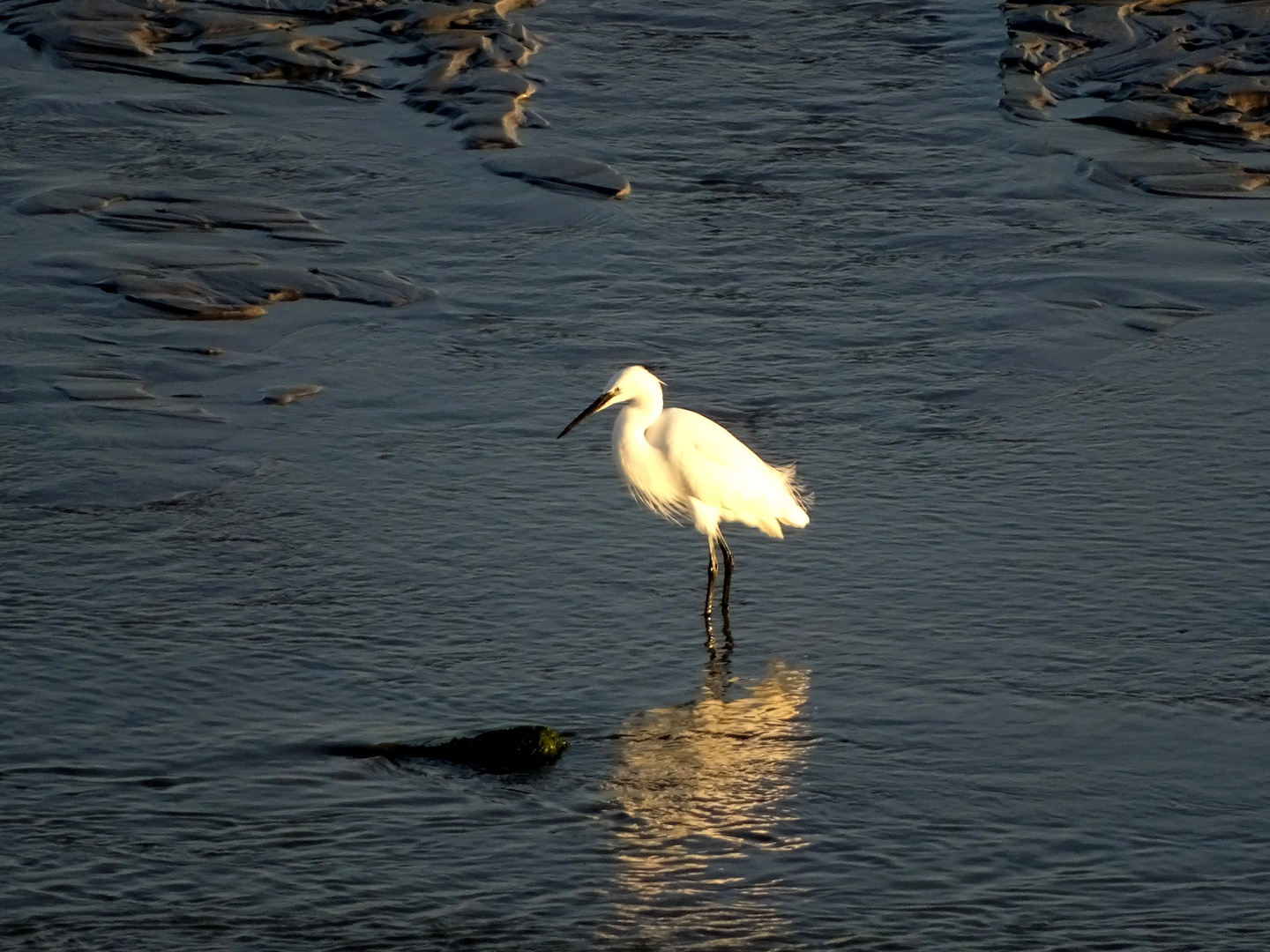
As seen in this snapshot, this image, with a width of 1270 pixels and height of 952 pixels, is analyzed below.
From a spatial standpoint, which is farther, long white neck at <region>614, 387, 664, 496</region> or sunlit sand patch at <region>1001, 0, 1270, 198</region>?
sunlit sand patch at <region>1001, 0, 1270, 198</region>

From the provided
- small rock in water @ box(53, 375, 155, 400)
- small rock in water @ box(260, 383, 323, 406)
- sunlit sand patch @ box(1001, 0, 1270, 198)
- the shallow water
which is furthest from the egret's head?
sunlit sand patch @ box(1001, 0, 1270, 198)

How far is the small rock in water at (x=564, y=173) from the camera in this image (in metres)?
11.0

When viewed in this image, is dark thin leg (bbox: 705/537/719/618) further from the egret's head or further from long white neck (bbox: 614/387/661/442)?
the egret's head

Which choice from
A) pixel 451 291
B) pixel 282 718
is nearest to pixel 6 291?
pixel 451 291

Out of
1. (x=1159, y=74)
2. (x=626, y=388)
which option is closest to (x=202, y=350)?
(x=626, y=388)

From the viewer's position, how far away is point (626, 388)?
7102 mm

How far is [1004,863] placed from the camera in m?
5.16

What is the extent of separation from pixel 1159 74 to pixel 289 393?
6656 millimetres

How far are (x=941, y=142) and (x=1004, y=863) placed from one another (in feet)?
24.7

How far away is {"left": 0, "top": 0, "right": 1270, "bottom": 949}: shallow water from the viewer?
509 cm

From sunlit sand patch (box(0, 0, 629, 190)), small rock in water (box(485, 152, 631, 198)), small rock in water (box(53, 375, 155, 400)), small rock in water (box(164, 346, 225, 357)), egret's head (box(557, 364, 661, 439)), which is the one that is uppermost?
sunlit sand patch (box(0, 0, 629, 190))

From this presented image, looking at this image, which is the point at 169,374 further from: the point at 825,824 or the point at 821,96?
the point at 821,96

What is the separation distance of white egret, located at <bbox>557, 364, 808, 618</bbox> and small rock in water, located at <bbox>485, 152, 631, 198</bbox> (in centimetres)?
394

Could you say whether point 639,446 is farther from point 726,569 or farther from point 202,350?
point 202,350
